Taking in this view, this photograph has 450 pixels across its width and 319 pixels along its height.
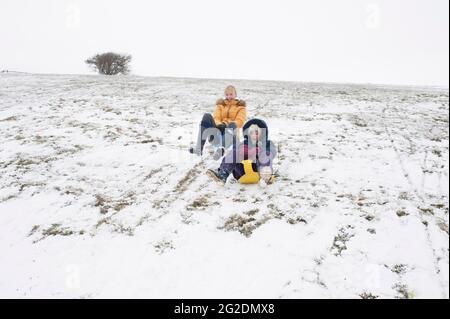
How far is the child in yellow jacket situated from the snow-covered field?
540mm

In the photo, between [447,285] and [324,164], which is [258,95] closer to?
[324,164]

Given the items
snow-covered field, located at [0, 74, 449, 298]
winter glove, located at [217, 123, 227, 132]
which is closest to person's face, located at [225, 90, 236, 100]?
winter glove, located at [217, 123, 227, 132]

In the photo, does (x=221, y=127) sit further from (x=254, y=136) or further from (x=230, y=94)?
(x=254, y=136)

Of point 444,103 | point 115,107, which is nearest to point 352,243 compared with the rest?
point 115,107

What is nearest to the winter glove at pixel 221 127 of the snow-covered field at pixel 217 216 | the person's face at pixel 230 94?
the person's face at pixel 230 94

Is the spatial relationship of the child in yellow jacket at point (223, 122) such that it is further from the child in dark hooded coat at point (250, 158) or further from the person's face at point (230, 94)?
the child in dark hooded coat at point (250, 158)

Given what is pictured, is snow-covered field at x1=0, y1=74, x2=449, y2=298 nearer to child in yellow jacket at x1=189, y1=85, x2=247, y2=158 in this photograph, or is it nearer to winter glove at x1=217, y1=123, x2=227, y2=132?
child in yellow jacket at x1=189, y1=85, x2=247, y2=158

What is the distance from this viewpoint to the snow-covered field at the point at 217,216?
14.4 feet

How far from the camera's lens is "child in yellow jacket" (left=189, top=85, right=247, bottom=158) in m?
8.96

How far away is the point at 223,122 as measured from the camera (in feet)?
29.7

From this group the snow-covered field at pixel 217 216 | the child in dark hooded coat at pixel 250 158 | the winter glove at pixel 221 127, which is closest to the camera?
the snow-covered field at pixel 217 216

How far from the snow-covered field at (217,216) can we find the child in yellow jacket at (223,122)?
0.54 m

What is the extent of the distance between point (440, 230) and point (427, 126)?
24.0 ft

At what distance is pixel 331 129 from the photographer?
11148mm
